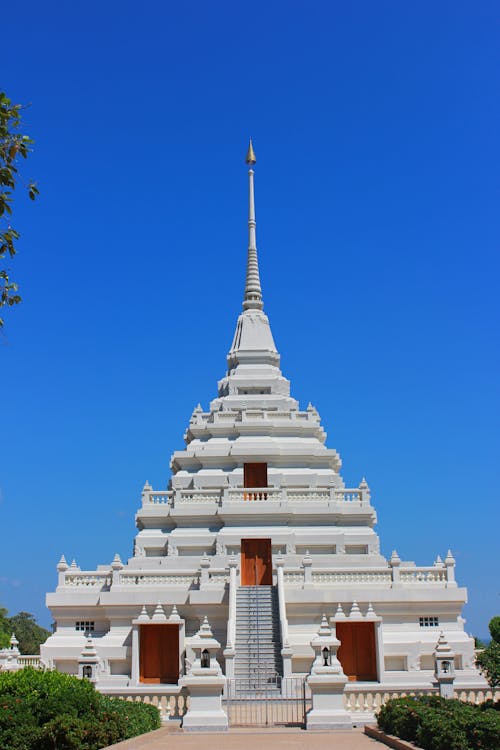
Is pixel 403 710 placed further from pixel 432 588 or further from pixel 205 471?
pixel 205 471

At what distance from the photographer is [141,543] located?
42.0 metres

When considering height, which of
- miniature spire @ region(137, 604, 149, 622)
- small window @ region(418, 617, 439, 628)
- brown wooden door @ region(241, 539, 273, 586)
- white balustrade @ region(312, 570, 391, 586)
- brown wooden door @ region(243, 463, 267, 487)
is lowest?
small window @ region(418, 617, 439, 628)

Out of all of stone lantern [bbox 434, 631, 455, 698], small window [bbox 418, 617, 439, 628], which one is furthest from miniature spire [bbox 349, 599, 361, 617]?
stone lantern [bbox 434, 631, 455, 698]

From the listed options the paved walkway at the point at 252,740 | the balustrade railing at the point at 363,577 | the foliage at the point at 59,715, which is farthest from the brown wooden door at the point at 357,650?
the foliage at the point at 59,715

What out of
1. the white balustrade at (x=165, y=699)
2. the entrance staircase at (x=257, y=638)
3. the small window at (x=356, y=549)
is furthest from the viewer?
the small window at (x=356, y=549)

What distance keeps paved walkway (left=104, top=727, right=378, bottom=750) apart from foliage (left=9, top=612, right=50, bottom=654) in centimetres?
4656

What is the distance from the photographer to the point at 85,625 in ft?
126

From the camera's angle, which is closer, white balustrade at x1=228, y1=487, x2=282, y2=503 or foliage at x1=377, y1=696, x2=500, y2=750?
foliage at x1=377, y1=696, x2=500, y2=750

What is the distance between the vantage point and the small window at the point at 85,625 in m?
38.3

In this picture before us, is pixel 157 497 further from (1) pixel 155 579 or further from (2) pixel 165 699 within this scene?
(2) pixel 165 699

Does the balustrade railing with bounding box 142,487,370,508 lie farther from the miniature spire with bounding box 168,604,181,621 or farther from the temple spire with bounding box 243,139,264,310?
the temple spire with bounding box 243,139,264,310

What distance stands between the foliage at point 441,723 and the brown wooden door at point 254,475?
68.3ft

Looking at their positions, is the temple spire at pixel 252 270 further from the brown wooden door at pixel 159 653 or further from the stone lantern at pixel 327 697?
the stone lantern at pixel 327 697

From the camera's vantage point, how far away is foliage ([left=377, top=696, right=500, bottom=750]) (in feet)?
59.0
